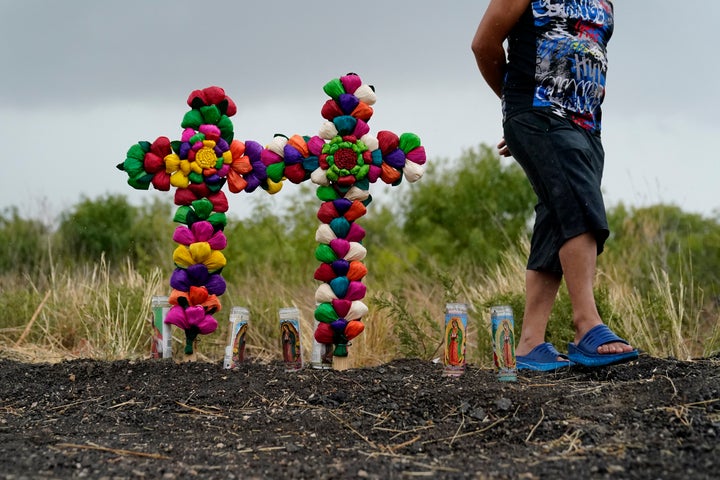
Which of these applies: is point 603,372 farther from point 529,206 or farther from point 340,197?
point 529,206

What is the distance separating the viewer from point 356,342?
5.23m

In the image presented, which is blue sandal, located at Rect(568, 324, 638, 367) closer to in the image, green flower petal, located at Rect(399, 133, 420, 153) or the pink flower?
green flower petal, located at Rect(399, 133, 420, 153)

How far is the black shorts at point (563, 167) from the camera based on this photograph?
379 centimetres

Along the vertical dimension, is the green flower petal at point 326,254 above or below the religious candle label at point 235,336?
above


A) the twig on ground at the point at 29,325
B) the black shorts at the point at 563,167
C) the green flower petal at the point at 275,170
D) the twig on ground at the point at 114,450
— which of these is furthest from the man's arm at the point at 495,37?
the twig on ground at the point at 29,325

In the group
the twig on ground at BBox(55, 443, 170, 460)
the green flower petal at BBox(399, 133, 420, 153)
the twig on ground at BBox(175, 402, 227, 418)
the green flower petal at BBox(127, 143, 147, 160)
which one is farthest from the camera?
the green flower petal at BBox(127, 143, 147, 160)

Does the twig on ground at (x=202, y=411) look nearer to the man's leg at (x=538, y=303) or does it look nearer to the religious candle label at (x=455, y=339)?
the religious candle label at (x=455, y=339)

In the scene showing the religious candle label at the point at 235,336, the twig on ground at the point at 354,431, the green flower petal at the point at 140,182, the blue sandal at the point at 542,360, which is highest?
the green flower petal at the point at 140,182

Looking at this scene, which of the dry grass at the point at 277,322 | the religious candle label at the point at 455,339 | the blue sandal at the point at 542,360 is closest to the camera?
the religious candle label at the point at 455,339

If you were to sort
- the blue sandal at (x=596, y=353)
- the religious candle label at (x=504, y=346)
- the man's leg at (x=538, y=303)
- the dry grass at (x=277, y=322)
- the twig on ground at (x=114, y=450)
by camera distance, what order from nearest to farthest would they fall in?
1. the twig on ground at (x=114, y=450)
2. the blue sandal at (x=596, y=353)
3. the religious candle label at (x=504, y=346)
4. the man's leg at (x=538, y=303)
5. the dry grass at (x=277, y=322)

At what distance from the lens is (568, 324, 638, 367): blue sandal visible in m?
3.72

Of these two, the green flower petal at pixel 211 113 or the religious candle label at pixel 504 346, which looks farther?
the green flower petal at pixel 211 113

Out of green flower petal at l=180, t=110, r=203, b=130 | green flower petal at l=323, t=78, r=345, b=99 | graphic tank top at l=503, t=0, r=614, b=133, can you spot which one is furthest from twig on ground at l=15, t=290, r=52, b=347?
graphic tank top at l=503, t=0, r=614, b=133

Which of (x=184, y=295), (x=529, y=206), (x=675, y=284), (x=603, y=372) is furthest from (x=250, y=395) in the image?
(x=529, y=206)
